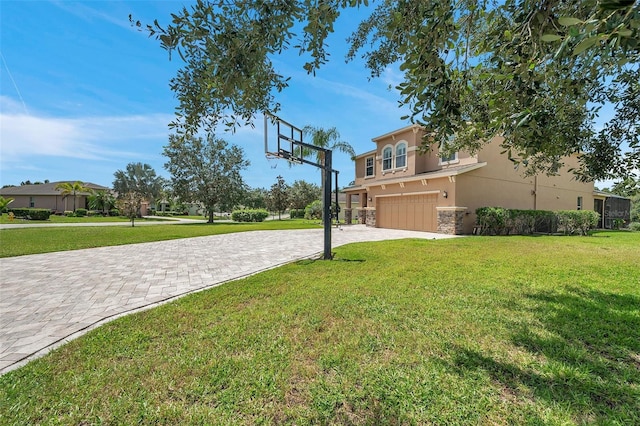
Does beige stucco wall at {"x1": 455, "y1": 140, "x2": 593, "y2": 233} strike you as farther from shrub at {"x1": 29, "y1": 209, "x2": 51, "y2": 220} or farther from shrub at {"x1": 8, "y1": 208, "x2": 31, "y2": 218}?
shrub at {"x1": 8, "y1": 208, "x2": 31, "y2": 218}

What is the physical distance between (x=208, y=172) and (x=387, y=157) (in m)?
20.4

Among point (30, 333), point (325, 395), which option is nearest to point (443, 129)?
point (325, 395)

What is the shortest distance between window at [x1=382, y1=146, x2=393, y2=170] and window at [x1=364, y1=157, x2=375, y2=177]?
1.74m

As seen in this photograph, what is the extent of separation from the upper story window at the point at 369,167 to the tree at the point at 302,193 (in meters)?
22.8

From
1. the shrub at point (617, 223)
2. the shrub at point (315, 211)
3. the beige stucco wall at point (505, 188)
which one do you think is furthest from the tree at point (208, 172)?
the shrub at point (617, 223)

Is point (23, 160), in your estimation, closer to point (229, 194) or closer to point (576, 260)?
point (229, 194)

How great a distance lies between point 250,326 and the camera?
3.62 m

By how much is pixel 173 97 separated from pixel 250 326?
112 inches

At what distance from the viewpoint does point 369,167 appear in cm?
2330

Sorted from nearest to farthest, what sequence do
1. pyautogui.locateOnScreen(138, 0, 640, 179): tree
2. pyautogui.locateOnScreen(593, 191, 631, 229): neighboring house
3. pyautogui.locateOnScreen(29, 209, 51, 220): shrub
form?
pyautogui.locateOnScreen(138, 0, 640, 179): tree → pyautogui.locateOnScreen(593, 191, 631, 229): neighboring house → pyautogui.locateOnScreen(29, 209, 51, 220): shrub

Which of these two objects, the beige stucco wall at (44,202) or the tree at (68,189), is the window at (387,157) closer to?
the tree at (68,189)

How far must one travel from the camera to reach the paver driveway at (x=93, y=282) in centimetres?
355

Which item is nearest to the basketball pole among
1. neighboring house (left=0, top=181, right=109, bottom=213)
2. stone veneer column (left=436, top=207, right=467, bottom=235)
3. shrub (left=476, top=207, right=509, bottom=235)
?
stone veneer column (left=436, top=207, right=467, bottom=235)

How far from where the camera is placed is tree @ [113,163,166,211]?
54.3 metres
